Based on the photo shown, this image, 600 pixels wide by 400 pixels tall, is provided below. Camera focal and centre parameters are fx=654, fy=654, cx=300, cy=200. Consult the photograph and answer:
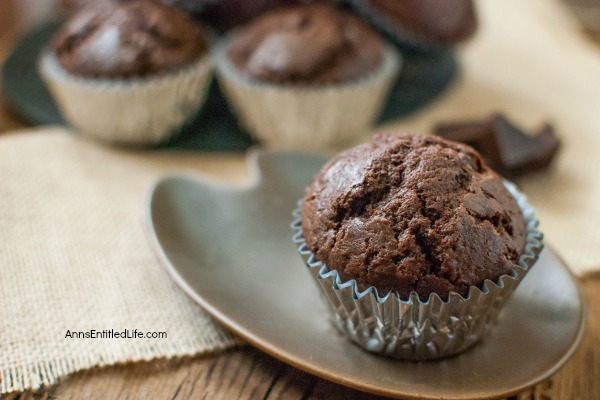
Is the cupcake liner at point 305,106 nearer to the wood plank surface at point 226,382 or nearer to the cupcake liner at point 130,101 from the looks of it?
the cupcake liner at point 130,101

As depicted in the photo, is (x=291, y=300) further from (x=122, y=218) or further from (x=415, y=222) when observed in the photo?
(x=122, y=218)

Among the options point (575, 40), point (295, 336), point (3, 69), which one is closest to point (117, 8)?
point (3, 69)

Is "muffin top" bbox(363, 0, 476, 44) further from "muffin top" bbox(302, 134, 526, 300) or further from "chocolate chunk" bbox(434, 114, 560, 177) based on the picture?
"muffin top" bbox(302, 134, 526, 300)

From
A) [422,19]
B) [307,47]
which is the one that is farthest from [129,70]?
[422,19]

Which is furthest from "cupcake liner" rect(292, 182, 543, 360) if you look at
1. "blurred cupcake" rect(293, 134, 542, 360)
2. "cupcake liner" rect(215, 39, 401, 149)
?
"cupcake liner" rect(215, 39, 401, 149)

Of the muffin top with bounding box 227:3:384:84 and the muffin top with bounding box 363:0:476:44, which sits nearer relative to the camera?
the muffin top with bounding box 227:3:384:84

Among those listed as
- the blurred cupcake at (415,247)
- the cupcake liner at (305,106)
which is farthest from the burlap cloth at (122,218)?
the blurred cupcake at (415,247)

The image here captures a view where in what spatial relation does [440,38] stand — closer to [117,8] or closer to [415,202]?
[117,8]
